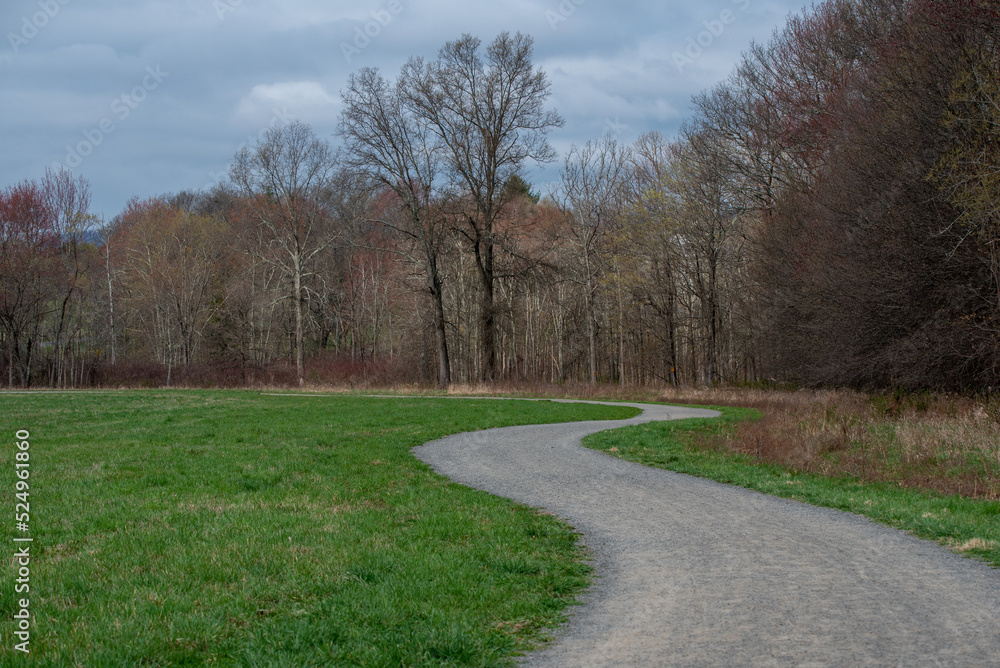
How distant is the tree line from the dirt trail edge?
12414 mm

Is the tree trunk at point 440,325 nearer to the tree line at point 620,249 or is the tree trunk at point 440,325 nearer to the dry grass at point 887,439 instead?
the tree line at point 620,249

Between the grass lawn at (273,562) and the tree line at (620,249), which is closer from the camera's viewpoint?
the grass lawn at (273,562)

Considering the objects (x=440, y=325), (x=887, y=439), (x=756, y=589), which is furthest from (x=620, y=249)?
(x=756, y=589)

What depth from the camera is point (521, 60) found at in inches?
1588

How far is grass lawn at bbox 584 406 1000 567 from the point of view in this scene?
8055 millimetres

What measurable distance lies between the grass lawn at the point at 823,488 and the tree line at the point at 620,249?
868 cm

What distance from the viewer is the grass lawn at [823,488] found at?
8.05 metres

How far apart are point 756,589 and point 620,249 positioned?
36.8m

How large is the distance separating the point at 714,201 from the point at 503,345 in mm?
19454

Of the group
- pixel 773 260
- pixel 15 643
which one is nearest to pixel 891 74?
pixel 773 260

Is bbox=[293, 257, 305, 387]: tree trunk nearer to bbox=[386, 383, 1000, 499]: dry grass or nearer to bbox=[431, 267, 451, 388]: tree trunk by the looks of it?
bbox=[431, 267, 451, 388]: tree trunk

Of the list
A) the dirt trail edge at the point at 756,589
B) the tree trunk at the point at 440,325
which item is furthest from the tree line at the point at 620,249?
the dirt trail edge at the point at 756,589

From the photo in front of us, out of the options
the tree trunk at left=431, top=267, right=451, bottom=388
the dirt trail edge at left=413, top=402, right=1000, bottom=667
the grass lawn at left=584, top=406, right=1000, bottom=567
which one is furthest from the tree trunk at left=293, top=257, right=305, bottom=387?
the dirt trail edge at left=413, top=402, right=1000, bottom=667

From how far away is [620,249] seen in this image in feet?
137
